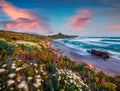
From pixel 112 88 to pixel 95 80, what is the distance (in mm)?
1002

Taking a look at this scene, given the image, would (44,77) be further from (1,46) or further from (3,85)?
(1,46)

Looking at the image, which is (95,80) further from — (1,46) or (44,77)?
(1,46)

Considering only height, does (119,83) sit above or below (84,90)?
below

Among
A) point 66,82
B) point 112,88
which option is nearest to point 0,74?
point 66,82

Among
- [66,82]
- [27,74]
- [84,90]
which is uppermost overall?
[27,74]

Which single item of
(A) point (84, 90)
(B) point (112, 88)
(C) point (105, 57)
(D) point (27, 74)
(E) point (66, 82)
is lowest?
(C) point (105, 57)

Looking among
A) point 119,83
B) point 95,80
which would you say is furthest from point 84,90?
point 119,83

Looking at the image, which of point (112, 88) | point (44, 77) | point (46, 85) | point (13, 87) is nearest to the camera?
point (13, 87)

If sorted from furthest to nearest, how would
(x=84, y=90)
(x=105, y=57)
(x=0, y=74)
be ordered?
1. (x=105, y=57)
2. (x=84, y=90)
3. (x=0, y=74)

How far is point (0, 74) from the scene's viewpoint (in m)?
5.10

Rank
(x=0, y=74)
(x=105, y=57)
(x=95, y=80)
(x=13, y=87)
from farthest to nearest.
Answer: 1. (x=105, y=57)
2. (x=95, y=80)
3. (x=0, y=74)
4. (x=13, y=87)

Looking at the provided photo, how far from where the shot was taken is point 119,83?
34.5 ft

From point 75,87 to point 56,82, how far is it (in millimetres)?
809

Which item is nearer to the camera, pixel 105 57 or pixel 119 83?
pixel 119 83
